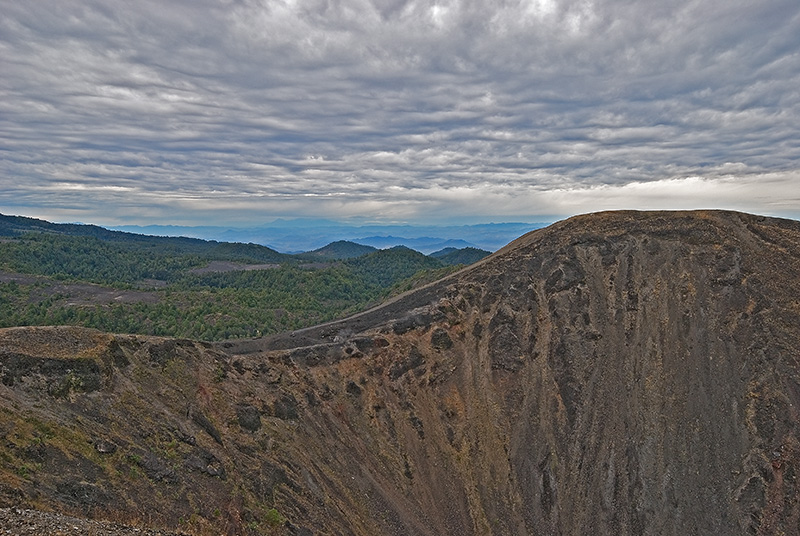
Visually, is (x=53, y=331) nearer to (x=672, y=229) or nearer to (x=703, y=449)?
(x=703, y=449)

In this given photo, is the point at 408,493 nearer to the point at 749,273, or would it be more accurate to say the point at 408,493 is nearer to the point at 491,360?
the point at 491,360

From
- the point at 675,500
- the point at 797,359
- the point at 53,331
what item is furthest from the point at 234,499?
the point at 797,359

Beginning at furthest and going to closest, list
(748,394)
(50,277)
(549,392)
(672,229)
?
(50,277), (672,229), (549,392), (748,394)

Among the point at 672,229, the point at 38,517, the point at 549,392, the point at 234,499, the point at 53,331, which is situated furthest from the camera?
the point at 672,229

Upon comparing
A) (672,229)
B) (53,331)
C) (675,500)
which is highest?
(672,229)

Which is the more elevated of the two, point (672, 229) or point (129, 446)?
point (672, 229)

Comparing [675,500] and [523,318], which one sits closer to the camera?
[675,500]

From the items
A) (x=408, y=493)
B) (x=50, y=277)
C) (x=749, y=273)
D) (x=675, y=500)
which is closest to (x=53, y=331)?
(x=408, y=493)
